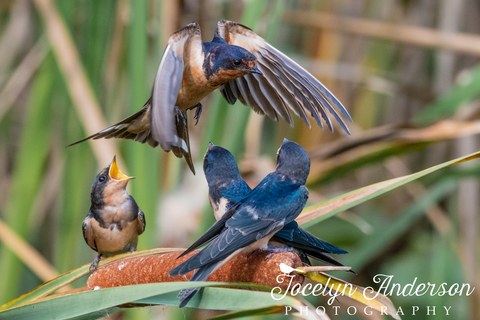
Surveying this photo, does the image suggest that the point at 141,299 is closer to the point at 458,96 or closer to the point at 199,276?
the point at 199,276

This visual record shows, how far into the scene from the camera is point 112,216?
0.46 m

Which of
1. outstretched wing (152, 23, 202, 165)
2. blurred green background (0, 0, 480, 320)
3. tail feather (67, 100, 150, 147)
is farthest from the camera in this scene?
blurred green background (0, 0, 480, 320)

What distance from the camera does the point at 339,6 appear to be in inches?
67.6

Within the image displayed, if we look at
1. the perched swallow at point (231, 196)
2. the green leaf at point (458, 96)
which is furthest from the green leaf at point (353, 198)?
the green leaf at point (458, 96)

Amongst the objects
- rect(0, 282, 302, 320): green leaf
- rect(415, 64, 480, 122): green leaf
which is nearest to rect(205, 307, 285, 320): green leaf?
rect(0, 282, 302, 320): green leaf

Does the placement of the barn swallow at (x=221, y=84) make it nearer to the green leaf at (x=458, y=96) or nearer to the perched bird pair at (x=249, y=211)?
the perched bird pair at (x=249, y=211)

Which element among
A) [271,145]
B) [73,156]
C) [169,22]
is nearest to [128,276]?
[169,22]

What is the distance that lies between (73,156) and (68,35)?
0.29 m

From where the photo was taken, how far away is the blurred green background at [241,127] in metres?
0.87

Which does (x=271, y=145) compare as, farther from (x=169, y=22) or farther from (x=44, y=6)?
(x=169, y=22)

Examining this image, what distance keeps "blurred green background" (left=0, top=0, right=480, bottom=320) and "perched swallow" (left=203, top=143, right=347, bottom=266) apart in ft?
0.40

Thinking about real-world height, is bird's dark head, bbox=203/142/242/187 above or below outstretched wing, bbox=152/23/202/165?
below

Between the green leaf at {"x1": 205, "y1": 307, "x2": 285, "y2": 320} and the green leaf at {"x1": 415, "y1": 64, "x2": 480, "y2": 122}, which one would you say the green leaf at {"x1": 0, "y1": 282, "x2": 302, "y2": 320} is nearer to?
the green leaf at {"x1": 205, "y1": 307, "x2": 285, "y2": 320}

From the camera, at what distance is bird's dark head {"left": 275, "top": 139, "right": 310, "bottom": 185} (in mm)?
373
